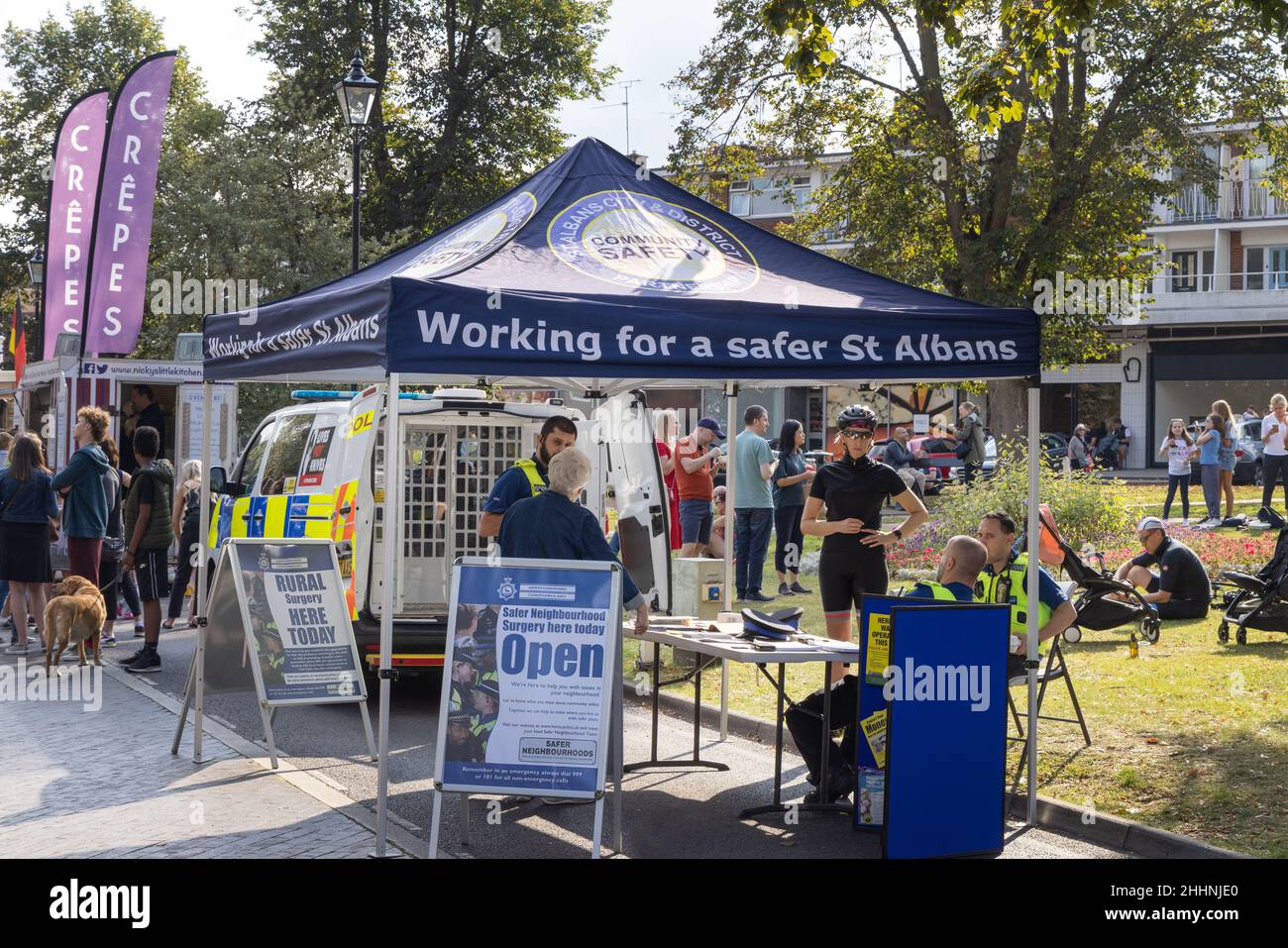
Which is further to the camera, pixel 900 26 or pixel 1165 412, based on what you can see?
pixel 1165 412

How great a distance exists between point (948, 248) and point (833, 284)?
1805cm

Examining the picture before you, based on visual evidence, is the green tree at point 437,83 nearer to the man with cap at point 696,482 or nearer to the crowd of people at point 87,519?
the man with cap at point 696,482

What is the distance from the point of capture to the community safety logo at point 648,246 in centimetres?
718

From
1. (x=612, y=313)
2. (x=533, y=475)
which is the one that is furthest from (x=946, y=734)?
(x=533, y=475)

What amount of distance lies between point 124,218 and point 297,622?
12549 millimetres

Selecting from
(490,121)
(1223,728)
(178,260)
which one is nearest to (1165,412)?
(490,121)

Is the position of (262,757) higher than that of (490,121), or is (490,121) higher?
(490,121)

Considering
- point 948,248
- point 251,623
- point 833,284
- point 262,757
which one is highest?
point 948,248

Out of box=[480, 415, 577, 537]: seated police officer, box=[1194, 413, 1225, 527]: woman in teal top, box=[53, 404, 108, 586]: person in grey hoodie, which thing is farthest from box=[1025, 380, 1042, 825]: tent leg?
box=[1194, 413, 1225, 527]: woman in teal top

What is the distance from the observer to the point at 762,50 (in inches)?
939

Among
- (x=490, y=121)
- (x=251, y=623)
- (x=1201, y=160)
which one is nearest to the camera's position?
(x=251, y=623)

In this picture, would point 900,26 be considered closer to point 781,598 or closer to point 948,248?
point 948,248

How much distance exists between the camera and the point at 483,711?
6238 millimetres

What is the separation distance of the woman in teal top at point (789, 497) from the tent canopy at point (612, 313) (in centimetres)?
753
